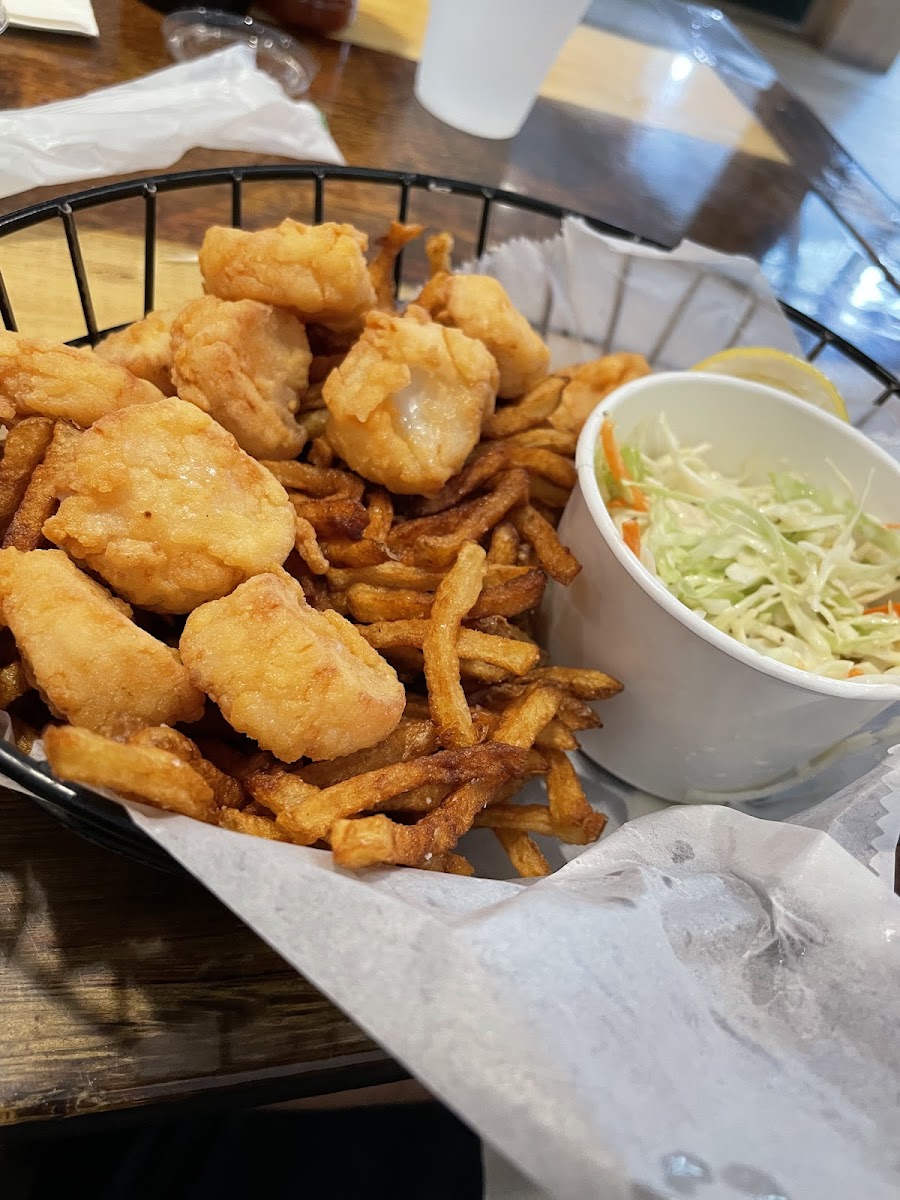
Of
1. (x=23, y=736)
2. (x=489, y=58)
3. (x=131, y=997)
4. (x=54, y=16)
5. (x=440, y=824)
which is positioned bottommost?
(x=131, y=997)

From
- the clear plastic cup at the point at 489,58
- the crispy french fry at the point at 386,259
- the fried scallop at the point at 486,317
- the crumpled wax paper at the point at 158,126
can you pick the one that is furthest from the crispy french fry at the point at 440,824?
the clear plastic cup at the point at 489,58

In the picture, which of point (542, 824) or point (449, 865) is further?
point (542, 824)

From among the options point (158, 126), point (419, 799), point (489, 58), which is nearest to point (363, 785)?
point (419, 799)

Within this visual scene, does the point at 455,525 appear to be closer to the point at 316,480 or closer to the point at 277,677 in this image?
the point at 316,480

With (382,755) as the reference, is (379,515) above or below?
above

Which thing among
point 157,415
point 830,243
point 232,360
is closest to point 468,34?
point 830,243

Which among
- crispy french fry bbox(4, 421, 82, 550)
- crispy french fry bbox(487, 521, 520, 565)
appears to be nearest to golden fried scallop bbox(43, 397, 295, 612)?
crispy french fry bbox(4, 421, 82, 550)
